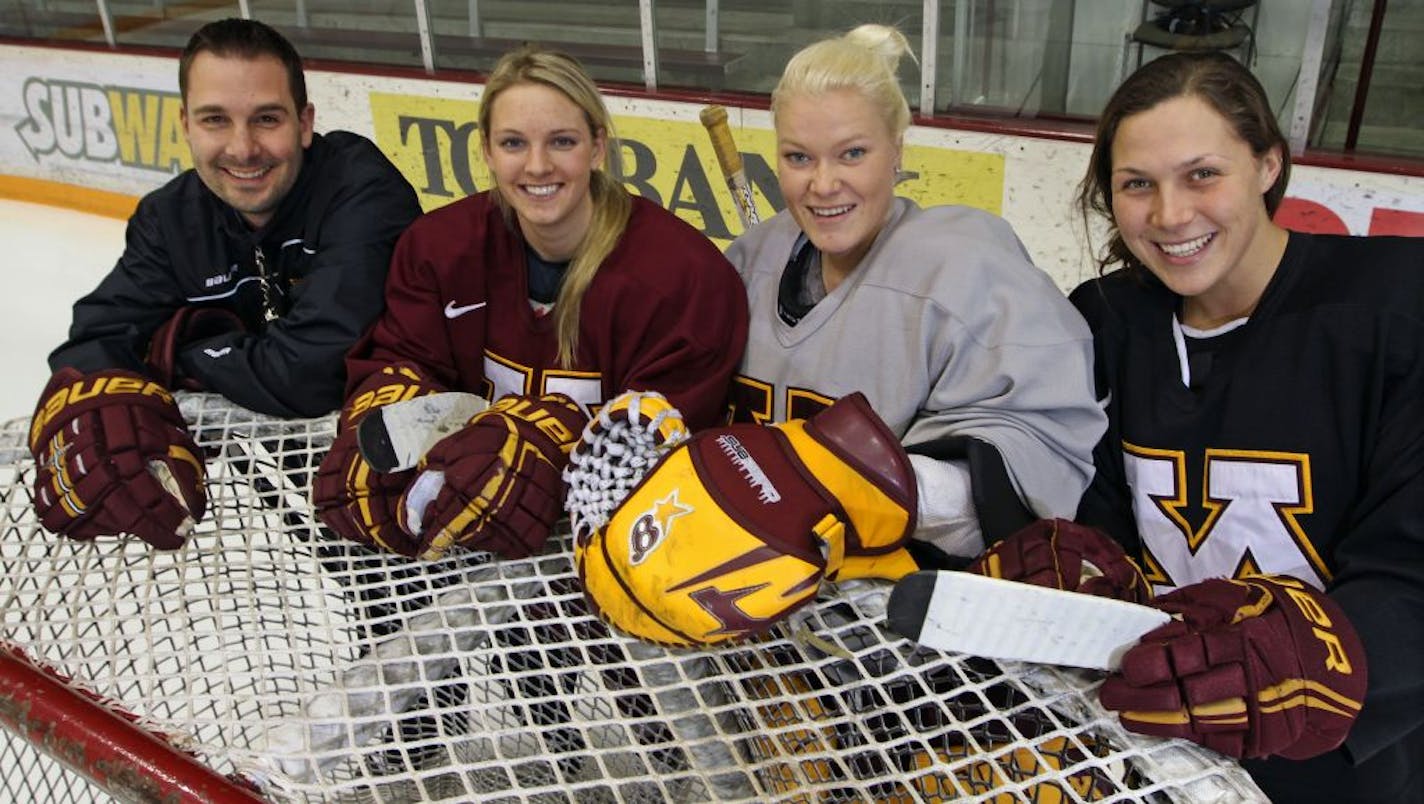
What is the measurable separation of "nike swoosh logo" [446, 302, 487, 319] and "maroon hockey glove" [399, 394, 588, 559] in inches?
10.5

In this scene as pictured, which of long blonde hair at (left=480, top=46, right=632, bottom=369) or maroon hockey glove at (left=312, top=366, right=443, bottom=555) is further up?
long blonde hair at (left=480, top=46, right=632, bottom=369)

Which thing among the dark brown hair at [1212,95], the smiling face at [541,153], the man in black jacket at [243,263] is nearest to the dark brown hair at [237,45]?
the man in black jacket at [243,263]

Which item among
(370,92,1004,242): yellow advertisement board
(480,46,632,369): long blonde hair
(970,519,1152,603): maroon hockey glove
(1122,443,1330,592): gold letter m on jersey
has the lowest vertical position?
(370,92,1004,242): yellow advertisement board

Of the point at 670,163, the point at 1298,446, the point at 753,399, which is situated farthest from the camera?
the point at 670,163

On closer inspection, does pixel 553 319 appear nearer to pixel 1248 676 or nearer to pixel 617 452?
pixel 617 452

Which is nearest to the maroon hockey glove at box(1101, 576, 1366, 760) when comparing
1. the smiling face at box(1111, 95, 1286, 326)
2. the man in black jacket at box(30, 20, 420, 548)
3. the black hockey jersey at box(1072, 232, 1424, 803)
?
the black hockey jersey at box(1072, 232, 1424, 803)

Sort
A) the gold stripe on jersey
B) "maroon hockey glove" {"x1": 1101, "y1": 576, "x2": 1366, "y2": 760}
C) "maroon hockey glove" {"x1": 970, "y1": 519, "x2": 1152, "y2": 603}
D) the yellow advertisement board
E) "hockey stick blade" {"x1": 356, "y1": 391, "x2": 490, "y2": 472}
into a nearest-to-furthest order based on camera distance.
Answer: "maroon hockey glove" {"x1": 1101, "y1": 576, "x2": 1366, "y2": 760} < "maroon hockey glove" {"x1": 970, "y1": 519, "x2": 1152, "y2": 603} < "hockey stick blade" {"x1": 356, "y1": 391, "x2": 490, "y2": 472} < the gold stripe on jersey < the yellow advertisement board

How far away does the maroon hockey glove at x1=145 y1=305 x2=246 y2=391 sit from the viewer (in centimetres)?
142

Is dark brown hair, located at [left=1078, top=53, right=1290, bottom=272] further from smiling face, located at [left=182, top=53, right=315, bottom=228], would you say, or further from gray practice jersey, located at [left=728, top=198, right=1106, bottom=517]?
smiling face, located at [left=182, top=53, right=315, bottom=228]

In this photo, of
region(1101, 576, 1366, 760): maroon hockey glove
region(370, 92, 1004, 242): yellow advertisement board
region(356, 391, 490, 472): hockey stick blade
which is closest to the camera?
region(1101, 576, 1366, 760): maroon hockey glove

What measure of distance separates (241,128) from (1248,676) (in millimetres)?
1272

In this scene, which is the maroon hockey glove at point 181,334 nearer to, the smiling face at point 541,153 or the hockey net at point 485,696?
the hockey net at point 485,696

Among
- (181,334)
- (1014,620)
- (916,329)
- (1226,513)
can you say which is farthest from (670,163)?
(1014,620)

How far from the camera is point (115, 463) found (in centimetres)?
112
